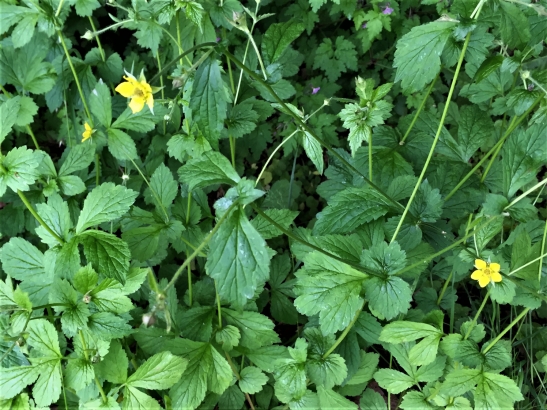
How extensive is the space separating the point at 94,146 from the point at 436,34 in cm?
152

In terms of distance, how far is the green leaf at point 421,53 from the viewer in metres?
1.32

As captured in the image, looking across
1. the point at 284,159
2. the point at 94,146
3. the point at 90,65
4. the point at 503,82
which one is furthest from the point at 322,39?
the point at 94,146

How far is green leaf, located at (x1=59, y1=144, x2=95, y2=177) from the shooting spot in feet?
6.24

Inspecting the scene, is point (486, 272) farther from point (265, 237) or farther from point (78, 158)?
point (78, 158)

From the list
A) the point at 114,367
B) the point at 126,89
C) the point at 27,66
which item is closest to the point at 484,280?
the point at 126,89

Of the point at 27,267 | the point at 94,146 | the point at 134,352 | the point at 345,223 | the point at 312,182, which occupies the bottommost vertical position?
the point at 134,352

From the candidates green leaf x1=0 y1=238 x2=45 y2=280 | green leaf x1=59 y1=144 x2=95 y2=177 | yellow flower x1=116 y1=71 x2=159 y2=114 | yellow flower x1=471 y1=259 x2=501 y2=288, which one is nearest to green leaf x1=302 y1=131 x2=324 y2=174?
yellow flower x1=116 y1=71 x2=159 y2=114

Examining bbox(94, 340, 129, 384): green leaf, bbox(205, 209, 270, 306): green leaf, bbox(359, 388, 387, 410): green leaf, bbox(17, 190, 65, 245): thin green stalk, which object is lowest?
bbox(359, 388, 387, 410): green leaf

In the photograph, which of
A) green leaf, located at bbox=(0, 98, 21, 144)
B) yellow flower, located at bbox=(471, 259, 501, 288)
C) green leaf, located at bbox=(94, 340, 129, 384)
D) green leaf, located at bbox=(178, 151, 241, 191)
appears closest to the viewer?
green leaf, located at bbox=(178, 151, 241, 191)

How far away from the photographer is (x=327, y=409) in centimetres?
170

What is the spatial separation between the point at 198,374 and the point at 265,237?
642mm

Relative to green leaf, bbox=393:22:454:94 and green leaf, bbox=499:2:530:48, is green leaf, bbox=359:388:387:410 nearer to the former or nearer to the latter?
green leaf, bbox=393:22:454:94

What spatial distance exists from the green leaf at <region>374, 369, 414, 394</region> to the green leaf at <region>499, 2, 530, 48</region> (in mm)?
1339

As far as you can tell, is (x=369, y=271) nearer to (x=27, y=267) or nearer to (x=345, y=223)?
(x=345, y=223)
